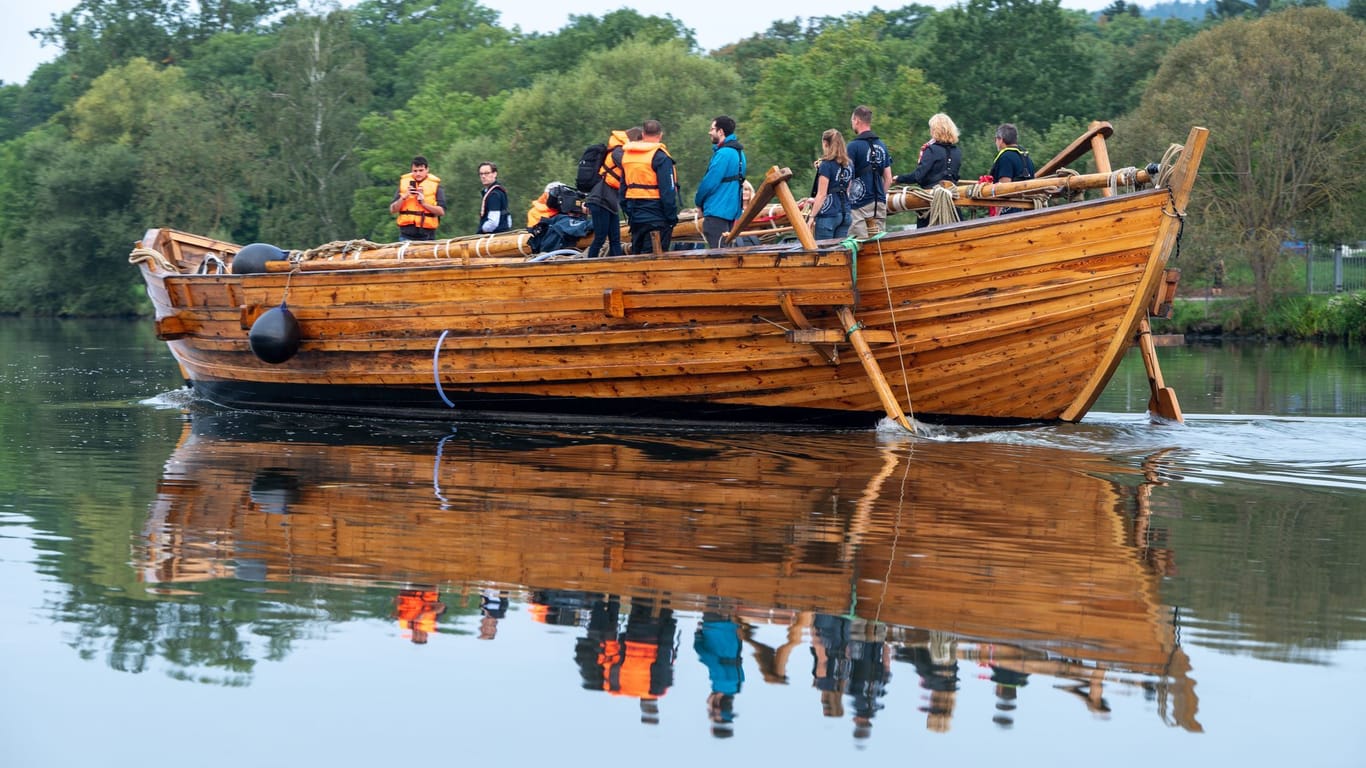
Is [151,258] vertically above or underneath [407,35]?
underneath

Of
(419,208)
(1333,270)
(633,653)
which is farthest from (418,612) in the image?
(1333,270)

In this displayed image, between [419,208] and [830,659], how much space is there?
36.8ft

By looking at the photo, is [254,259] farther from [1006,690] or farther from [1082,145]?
[1006,690]

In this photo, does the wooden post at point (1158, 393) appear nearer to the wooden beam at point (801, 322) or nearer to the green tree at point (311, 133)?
the wooden beam at point (801, 322)

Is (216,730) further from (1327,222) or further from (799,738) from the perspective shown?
(1327,222)

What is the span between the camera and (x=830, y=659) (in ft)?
17.1

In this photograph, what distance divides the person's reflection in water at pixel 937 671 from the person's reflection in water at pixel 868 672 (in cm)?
9

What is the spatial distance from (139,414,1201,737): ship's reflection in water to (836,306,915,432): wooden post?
1.37 feet

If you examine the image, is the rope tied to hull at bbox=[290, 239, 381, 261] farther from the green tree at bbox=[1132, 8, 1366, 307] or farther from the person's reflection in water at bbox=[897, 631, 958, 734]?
the green tree at bbox=[1132, 8, 1366, 307]

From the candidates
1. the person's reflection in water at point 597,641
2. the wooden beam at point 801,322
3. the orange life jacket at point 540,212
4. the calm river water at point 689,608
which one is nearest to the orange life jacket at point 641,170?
the orange life jacket at point 540,212

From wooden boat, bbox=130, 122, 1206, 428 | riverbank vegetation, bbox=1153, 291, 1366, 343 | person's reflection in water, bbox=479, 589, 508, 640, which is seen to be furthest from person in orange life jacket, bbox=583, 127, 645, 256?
riverbank vegetation, bbox=1153, 291, 1366, 343

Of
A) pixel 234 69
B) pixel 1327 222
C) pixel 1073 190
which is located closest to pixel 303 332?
pixel 1073 190

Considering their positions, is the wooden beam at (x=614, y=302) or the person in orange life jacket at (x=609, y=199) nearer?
the wooden beam at (x=614, y=302)

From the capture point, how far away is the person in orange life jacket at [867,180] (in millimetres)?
11961
